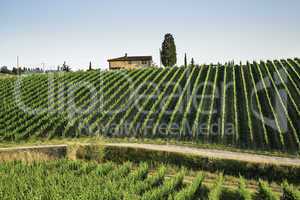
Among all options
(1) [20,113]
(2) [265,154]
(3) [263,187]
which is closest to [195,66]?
(1) [20,113]

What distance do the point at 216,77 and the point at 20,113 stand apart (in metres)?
23.9

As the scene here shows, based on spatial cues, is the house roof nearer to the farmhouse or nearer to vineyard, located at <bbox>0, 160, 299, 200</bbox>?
the farmhouse

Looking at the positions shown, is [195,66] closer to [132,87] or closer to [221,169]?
[132,87]

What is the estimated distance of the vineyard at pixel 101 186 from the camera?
42.1 ft

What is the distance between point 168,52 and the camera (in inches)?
3661

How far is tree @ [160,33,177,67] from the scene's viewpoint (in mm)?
91994

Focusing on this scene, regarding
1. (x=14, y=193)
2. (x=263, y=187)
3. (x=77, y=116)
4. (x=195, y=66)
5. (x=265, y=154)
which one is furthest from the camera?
(x=195, y=66)

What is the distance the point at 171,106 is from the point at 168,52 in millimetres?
61344

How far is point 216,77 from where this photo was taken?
43250 mm

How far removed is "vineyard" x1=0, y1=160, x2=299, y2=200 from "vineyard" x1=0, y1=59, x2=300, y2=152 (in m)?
1.11

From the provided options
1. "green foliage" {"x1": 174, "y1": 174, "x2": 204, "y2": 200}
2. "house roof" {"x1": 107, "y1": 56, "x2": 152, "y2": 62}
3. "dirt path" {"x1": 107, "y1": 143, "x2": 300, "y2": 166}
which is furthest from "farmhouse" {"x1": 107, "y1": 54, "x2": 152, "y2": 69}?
"green foliage" {"x1": 174, "y1": 174, "x2": 204, "y2": 200}

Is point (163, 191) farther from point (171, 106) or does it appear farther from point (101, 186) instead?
point (171, 106)

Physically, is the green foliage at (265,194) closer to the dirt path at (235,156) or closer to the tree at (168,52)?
the dirt path at (235,156)

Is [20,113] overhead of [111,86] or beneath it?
beneath
